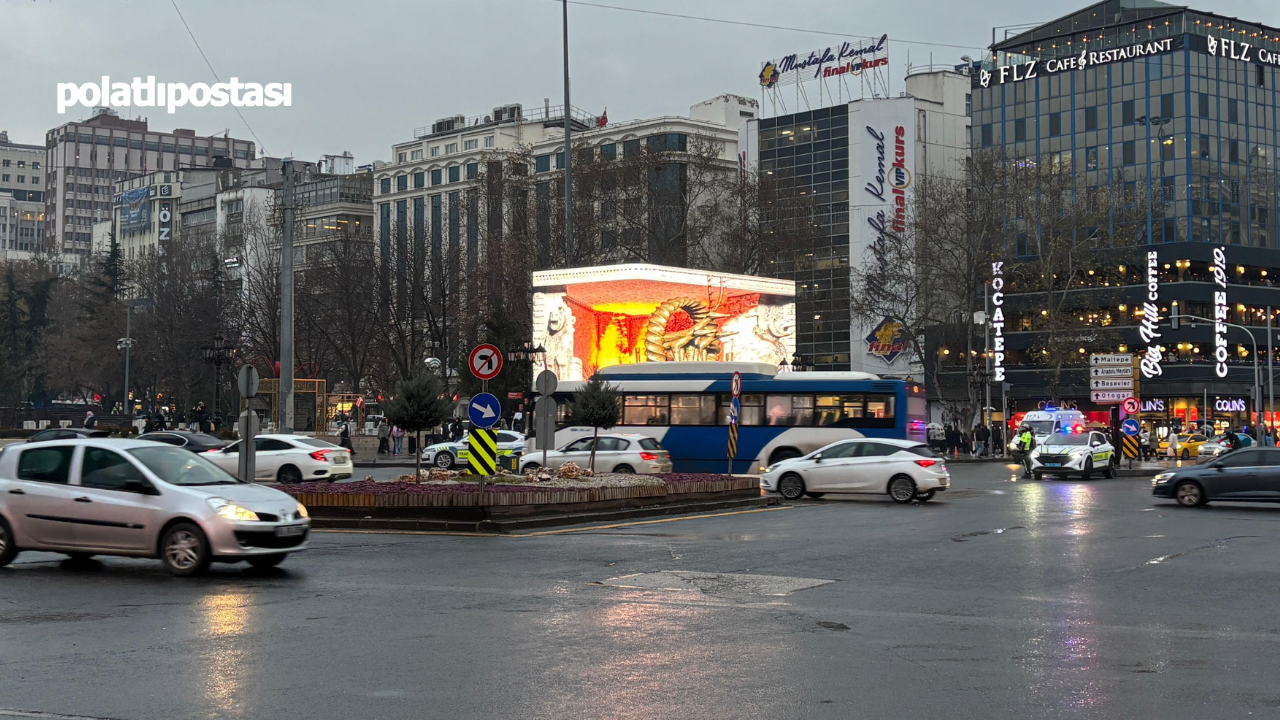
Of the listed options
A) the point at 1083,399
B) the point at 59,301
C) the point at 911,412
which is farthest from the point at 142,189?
the point at 911,412

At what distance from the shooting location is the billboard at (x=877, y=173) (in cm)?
10019

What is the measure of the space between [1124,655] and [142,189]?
170205mm

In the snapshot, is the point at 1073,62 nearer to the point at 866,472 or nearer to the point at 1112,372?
the point at 1112,372

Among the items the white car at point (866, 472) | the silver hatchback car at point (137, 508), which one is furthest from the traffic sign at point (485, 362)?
the white car at point (866, 472)

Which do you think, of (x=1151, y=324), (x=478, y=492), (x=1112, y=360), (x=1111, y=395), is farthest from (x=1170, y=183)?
(x=478, y=492)

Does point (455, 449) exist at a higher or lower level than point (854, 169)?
lower

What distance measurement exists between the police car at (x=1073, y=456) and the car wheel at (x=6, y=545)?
103 ft

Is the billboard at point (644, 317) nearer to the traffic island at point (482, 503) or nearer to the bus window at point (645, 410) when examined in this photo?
the bus window at point (645, 410)

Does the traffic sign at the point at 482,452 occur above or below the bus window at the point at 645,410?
below

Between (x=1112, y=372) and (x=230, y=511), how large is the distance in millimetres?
43001

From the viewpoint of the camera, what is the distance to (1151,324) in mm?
82312

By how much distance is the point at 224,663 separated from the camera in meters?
8.97

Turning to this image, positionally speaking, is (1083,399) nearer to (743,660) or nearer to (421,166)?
(421,166)

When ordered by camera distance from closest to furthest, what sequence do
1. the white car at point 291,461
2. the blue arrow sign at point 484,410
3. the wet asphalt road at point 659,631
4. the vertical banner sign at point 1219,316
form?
1. the wet asphalt road at point 659,631
2. the blue arrow sign at point 484,410
3. the white car at point 291,461
4. the vertical banner sign at point 1219,316
